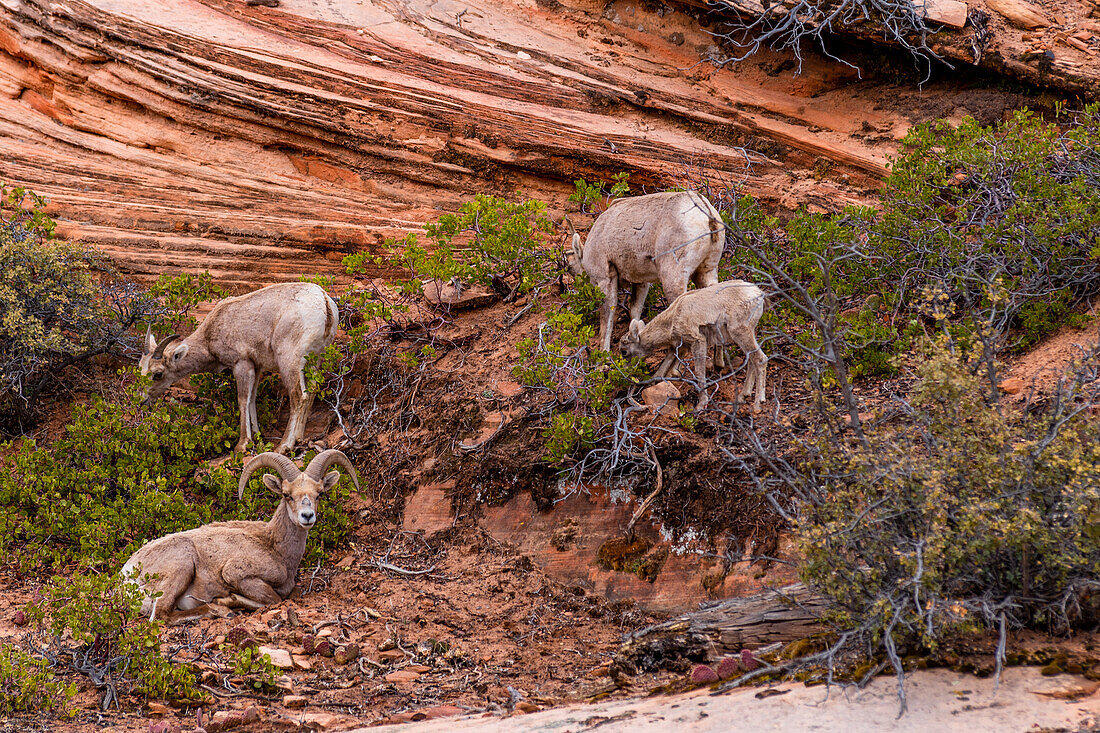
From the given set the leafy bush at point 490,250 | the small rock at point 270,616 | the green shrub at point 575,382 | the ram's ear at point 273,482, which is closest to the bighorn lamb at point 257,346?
the leafy bush at point 490,250

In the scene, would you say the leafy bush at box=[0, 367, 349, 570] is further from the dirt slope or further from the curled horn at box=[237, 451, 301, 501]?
the dirt slope

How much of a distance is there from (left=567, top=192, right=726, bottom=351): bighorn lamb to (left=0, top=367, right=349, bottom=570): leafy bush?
3.14m

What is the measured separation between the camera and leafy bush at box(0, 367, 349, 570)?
27.1ft

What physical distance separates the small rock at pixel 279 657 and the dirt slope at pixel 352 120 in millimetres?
6603

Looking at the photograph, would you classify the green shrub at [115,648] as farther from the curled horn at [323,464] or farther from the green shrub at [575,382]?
the green shrub at [575,382]

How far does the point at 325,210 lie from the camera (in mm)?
12586

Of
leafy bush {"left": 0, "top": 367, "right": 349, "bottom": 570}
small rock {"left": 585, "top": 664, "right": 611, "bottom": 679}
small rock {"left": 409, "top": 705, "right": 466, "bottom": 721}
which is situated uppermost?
small rock {"left": 585, "top": 664, "right": 611, "bottom": 679}

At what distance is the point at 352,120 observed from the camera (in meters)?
12.9

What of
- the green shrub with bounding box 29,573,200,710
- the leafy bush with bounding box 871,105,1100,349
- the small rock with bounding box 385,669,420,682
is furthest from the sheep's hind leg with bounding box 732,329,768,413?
the green shrub with bounding box 29,573,200,710

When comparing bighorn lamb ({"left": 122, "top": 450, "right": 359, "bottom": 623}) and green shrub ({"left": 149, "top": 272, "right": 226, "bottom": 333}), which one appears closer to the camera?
bighorn lamb ({"left": 122, "top": 450, "right": 359, "bottom": 623})

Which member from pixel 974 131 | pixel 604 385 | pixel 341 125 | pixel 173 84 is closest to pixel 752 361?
pixel 604 385

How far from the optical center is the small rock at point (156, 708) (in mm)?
5535

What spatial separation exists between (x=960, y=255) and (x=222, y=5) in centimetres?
1103

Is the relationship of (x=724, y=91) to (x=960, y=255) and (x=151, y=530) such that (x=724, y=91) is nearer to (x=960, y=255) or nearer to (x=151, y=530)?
(x=960, y=255)
